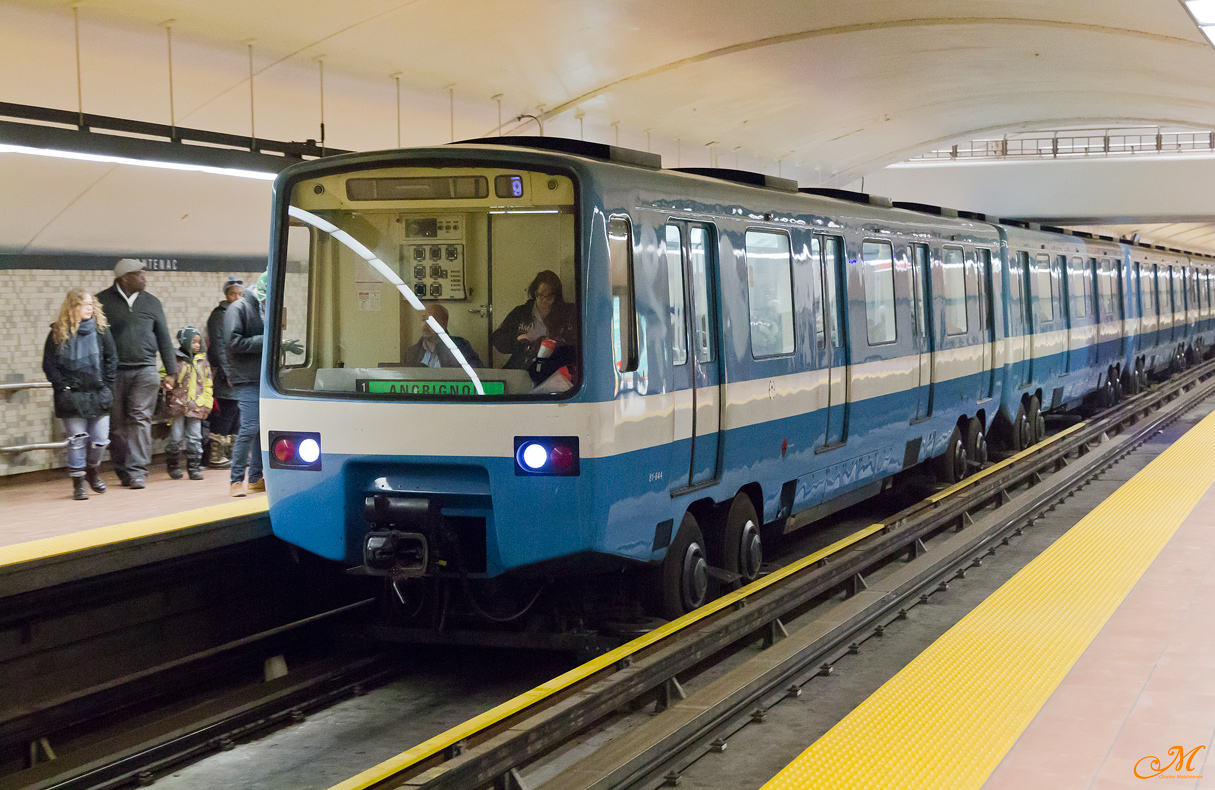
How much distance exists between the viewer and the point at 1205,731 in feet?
17.5

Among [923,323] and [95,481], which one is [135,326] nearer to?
[95,481]

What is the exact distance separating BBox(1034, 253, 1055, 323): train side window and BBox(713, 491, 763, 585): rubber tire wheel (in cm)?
897

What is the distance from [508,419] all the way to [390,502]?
2.65ft

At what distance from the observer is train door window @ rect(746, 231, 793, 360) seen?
812cm

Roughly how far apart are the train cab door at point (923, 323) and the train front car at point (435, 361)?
18.2ft

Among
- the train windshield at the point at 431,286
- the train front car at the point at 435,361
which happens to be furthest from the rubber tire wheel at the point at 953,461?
the train windshield at the point at 431,286

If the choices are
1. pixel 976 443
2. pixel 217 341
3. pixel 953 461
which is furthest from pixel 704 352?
pixel 976 443

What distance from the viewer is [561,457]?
246 inches

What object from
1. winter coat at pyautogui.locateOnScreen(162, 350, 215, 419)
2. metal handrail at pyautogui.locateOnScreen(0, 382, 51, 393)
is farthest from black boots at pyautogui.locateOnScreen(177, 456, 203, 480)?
metal handrail at pyautogui.locateOnScreen(0, 382, 51, 393)

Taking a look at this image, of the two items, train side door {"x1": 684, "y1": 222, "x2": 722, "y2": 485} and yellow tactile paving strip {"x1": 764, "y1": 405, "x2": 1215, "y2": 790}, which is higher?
train side door {"x1": 684, "y1": 222, "x2": 722, "y2": 485}

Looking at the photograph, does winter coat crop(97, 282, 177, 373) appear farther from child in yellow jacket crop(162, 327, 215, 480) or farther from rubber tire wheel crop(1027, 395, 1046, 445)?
rubber tire wheel crop(1027, 395, 1046, 445)

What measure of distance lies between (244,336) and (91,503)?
1872 millimetres

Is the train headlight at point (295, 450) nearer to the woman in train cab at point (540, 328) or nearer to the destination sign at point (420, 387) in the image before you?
the destination sign at point (420, 387)

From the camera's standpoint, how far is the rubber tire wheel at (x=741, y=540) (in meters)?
7.98
